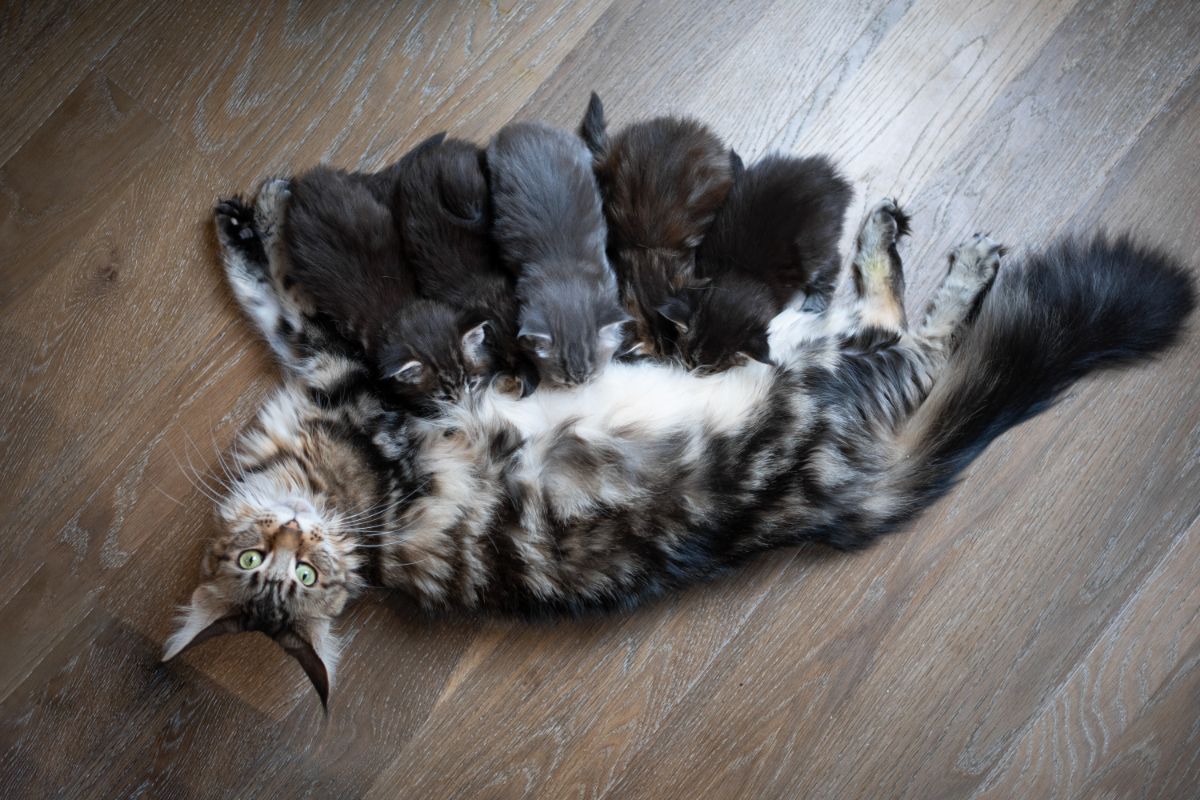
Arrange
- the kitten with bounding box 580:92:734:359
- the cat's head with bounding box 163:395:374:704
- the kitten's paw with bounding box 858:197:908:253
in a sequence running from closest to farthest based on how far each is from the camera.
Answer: the cat's head with bounding box 163:395:374:704
the kitten with bounding box 580:92:734:359
the kitten's paw with bounding box 858:197:908:253

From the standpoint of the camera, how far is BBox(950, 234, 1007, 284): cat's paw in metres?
1.78

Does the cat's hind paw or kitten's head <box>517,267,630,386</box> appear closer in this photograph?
kitten's head <box>517,267,630,386</box>

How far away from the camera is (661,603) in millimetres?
1807

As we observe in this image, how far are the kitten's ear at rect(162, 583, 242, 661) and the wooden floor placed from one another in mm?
186

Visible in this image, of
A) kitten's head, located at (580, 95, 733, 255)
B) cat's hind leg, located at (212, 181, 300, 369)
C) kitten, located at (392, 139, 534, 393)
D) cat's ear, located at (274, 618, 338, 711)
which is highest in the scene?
kitten's head, located at (580, 95, 733, 255)

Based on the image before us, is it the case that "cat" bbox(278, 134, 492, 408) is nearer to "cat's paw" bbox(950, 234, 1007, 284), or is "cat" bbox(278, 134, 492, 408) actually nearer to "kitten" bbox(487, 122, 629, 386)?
"kitten" bbox(487, 122, 629, 386)

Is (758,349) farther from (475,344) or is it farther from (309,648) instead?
(309,648)

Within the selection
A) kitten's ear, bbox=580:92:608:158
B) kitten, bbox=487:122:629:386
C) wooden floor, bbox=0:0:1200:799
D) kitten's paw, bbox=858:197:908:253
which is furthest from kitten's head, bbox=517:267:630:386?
kitten's paw, bbox=858:197:908:253

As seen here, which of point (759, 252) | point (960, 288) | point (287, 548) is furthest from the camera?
point (960, 288)

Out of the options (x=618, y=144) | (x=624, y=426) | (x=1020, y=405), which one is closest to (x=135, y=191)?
(x=618, y=144)

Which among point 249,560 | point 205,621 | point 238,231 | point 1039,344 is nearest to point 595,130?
point 238,231

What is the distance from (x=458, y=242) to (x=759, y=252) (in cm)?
63

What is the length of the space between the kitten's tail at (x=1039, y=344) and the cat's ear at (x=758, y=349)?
346 millimetres

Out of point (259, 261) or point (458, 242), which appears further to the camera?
point (259, 261)
